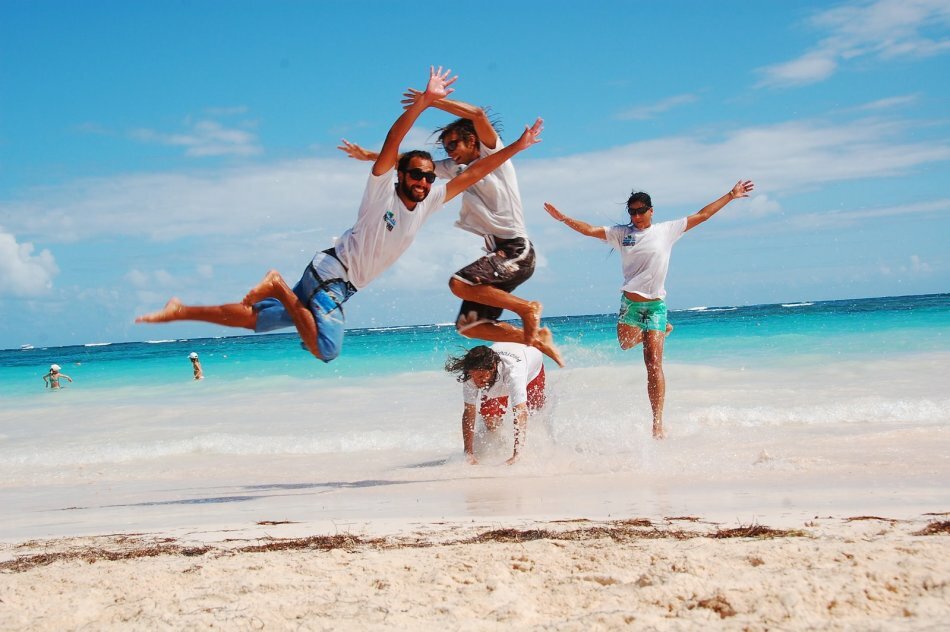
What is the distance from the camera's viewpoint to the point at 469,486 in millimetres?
6398

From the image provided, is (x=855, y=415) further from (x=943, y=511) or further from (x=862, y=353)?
(x=862, y=353)

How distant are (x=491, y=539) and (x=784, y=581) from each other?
5.42 ft

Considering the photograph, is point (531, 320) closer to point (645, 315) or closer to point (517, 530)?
point (517, 530)

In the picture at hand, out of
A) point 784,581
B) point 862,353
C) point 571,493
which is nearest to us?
point 784,581

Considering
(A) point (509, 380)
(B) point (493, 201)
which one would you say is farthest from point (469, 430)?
(B) point (493, 201)

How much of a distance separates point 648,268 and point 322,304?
3670 mm

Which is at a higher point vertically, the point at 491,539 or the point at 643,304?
the point at 643,304

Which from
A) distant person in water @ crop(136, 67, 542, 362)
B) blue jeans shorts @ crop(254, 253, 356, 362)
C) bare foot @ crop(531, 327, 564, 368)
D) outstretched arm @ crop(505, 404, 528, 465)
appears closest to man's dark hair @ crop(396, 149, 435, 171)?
distant person in water @ crop(136, 67, 542, 362)

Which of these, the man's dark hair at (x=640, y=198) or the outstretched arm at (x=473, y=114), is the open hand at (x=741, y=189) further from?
the outstretched arm at (x=473, y=114)

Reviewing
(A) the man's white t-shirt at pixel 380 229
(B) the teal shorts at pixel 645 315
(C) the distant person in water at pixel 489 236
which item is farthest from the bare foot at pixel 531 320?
(B) the teal shorts at pixel 645 315

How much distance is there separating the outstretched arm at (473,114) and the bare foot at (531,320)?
1.24 m

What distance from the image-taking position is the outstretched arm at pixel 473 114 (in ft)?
19.4

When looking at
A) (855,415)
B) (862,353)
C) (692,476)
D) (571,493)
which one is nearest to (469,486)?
(571,493)

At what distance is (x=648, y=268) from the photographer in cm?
814
